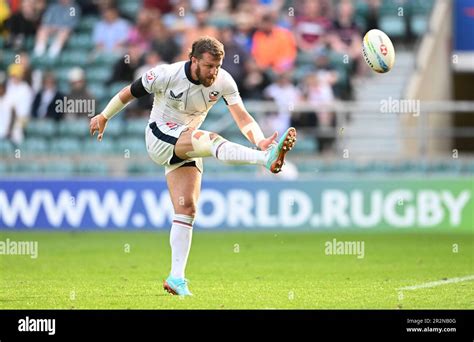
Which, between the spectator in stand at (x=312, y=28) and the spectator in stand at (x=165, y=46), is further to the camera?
the spectator in stand at (x=312, y=28)

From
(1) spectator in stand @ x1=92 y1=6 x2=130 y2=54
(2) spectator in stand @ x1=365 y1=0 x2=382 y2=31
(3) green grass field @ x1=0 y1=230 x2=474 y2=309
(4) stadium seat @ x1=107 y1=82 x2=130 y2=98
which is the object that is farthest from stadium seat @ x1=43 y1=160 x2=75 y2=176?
(2) spectator in stand @ x1=365 y1=0 x2=382 y2=31

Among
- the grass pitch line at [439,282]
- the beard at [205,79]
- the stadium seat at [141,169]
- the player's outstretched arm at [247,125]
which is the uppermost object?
the beard at [205,79]

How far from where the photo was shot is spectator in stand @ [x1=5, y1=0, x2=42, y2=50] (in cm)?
2353

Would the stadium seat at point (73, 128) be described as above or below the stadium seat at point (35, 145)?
above

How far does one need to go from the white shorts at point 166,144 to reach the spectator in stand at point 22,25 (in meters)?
12.5

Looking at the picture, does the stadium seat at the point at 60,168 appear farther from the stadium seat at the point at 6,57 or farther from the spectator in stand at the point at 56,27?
the spectator in stand at the point at 56,27

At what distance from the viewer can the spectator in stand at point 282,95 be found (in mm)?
19906

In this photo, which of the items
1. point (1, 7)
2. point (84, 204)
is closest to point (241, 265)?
point (84, 204)

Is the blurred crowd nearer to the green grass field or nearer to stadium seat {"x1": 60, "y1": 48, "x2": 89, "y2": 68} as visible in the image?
stadium seat {"x1": 60, "y1": 48, "x2": 89, "y2": 68}

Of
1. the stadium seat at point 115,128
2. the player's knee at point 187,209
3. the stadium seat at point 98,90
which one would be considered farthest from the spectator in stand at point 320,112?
the player's knee at point 187,209

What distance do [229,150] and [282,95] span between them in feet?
33.6

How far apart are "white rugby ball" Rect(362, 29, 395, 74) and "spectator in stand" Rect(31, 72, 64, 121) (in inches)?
386

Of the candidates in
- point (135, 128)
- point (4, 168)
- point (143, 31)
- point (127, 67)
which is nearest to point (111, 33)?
point (143, 31)
